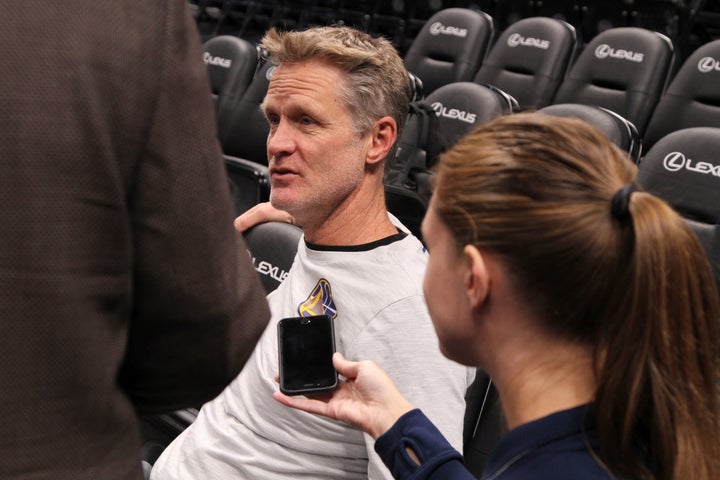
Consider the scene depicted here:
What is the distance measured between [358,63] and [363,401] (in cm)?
65

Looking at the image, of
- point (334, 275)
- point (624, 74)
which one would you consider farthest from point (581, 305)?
point (624, 74)

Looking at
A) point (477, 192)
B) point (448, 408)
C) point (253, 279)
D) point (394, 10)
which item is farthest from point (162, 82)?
point (394, 10)

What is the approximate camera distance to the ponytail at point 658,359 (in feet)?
2.23

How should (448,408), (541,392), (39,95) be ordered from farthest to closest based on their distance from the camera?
(448,408)
(541,392)
(39,95)

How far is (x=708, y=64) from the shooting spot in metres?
2.84

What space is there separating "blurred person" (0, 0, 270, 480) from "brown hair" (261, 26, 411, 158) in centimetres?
83

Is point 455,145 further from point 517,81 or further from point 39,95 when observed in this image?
point 517,81

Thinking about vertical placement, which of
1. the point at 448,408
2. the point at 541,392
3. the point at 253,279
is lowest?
the point at 448,408

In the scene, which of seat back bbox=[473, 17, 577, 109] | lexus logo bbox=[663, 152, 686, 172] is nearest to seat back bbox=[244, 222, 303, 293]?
lexus logo bbox=[663, 152, 686, 172]

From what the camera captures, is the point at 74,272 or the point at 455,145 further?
the point at 455,145

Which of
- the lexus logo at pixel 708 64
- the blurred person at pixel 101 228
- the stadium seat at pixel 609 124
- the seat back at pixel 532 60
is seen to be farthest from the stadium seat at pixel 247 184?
the blurred person at pixel 101 228

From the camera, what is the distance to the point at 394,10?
5051 millimetres

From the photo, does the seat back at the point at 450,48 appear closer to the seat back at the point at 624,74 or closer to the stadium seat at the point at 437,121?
the seat back at the point at 624,74

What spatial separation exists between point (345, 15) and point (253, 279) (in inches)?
189
